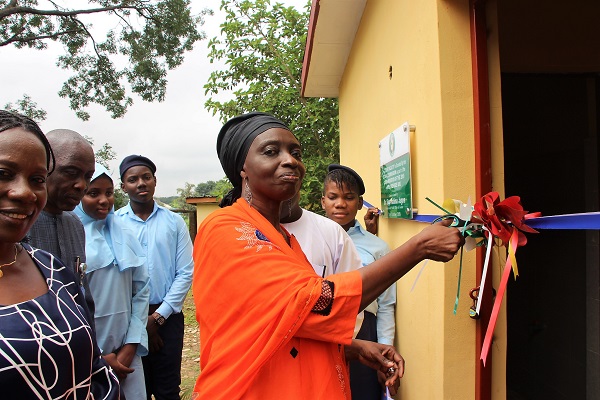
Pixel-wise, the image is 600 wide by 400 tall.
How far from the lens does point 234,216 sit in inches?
63.1

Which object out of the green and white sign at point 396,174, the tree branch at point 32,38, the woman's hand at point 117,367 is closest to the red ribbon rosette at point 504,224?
the green and white sign at point 396,174

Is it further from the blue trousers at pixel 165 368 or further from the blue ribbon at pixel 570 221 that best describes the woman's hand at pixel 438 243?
the blue trousers at pixel 165 368

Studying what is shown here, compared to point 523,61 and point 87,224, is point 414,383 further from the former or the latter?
point 523,61

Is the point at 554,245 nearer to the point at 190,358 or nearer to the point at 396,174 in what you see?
the point at 396,174

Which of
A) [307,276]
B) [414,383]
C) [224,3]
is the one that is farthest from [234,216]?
[224,3]

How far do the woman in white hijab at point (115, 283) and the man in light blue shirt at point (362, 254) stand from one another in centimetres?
135

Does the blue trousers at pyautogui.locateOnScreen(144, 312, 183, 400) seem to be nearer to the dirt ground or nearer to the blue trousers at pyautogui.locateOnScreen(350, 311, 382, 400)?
the dirt ground

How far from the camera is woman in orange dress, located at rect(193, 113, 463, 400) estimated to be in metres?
1.40

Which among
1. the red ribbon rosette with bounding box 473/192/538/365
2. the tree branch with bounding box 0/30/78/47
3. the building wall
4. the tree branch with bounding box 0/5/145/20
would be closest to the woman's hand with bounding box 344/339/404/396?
the red ribbon rosette with bounding box 473/192/538/365

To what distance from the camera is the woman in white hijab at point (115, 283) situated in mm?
2619

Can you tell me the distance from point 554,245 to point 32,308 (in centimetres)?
380

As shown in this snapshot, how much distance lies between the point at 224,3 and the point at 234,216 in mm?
8155

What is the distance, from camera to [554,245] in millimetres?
3742

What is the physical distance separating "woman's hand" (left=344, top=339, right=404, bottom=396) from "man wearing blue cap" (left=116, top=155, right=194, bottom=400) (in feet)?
6.66
